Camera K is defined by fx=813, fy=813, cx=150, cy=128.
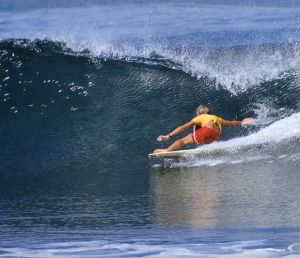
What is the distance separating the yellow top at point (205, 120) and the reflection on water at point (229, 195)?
Result: 29 cm

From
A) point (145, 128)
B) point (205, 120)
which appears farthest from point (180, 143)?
point (145, 128)

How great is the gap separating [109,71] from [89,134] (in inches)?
31.2

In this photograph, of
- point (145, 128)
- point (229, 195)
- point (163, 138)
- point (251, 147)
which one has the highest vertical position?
point (145, 128)

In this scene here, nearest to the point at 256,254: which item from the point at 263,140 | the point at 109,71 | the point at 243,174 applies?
the point at 243,174

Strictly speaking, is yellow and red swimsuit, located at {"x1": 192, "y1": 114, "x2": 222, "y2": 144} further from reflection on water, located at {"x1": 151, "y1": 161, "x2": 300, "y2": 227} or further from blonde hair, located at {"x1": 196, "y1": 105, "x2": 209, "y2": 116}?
reflection on water, located at {"x1": 151, "y1": 161, "x2": 300, "y2": 227}

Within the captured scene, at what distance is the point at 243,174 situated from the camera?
432 cm

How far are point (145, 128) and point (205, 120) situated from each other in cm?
42

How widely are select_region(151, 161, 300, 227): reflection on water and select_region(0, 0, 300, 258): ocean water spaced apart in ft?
0.03

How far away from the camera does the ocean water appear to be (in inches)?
144

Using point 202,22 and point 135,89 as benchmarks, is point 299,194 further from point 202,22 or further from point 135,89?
point 135,89

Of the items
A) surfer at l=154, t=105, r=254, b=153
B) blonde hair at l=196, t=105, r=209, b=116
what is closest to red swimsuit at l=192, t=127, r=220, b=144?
surfer at l=154, t=105, r=254, b=153

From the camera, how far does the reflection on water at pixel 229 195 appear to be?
12.2ft

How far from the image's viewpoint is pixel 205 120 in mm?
4645

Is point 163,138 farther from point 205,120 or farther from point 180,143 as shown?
point 205,120
